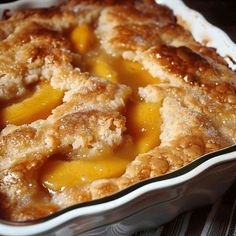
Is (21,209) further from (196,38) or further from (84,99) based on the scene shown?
(196,38)

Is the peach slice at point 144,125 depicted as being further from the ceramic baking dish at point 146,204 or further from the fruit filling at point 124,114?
the ceramic baking dish at point 146,204

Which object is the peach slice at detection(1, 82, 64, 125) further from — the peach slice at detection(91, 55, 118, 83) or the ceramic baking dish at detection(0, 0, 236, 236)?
the ceramic baking dish at detection(0, 0, 236, 236)

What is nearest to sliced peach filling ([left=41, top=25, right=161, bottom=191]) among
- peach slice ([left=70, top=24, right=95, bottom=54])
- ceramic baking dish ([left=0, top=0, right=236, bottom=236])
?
peach slice ([left=70, top=24, right=95, bottom=54])

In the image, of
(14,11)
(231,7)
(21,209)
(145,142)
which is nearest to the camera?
(21,209)

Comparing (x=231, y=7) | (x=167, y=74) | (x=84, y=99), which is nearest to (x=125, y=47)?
(x=167, y=74)

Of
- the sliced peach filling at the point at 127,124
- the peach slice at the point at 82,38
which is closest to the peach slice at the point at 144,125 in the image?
the sliced peach filling at the point at 127,124

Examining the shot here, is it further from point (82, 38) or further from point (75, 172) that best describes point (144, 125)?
point (82, 38)
